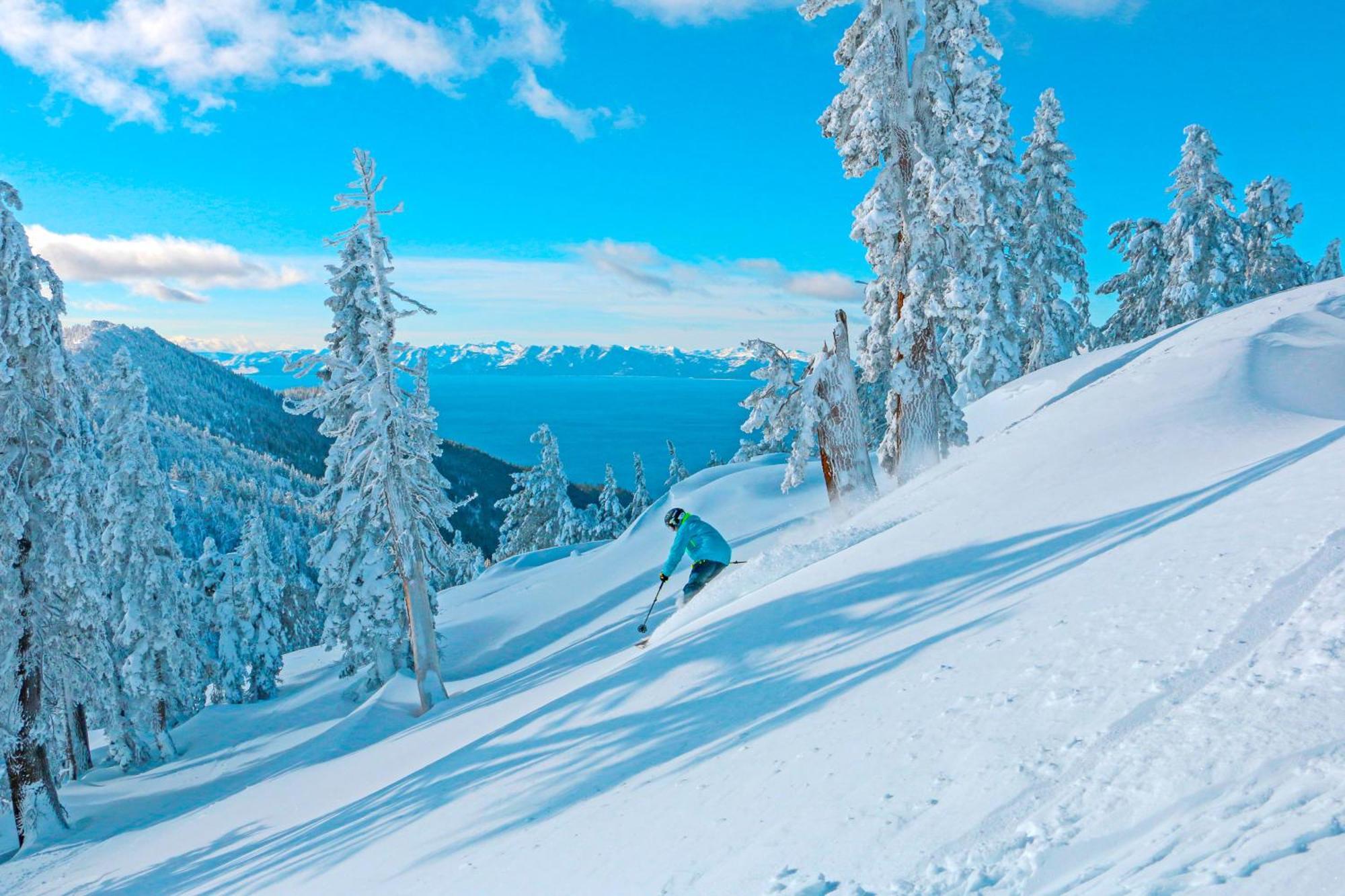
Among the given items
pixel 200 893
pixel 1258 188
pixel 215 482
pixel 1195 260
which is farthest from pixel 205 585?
pixel 215 482

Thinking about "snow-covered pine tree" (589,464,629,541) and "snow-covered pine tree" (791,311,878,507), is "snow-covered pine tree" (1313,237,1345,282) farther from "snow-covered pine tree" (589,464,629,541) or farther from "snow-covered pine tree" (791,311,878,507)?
"snow-covered pine tree" (589,464,629,541)

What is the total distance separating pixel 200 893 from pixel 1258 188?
40939 millimetres

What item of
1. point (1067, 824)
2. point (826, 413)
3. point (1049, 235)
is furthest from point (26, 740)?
point (1049, 235)

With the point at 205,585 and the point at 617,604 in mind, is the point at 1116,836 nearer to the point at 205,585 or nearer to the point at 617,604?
the point at 617,604

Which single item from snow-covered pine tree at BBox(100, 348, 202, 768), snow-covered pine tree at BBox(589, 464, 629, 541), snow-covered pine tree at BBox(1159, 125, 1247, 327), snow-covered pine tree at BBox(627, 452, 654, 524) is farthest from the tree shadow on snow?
snow-covered pine tree at BBox(627, 452, 654, 524)

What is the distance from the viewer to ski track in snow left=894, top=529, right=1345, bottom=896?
2.83 metres

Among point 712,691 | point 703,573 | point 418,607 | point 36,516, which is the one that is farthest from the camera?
point 418,607

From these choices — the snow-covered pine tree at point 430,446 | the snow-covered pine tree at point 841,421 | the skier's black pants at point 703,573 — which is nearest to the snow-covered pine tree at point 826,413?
the snow-covered pine tree at point 841,421

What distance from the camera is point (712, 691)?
20.9 ft

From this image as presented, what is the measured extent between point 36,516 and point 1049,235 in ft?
112

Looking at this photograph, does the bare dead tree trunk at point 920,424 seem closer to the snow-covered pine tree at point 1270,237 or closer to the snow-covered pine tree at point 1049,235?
the snow-covered pine tree at point 1049,235

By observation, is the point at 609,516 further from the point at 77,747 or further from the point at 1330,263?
the point at 1330,263

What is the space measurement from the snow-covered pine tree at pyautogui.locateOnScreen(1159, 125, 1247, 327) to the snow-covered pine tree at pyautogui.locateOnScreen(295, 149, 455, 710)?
2864 cm

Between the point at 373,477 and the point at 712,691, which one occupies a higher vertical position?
the point at 373,477
